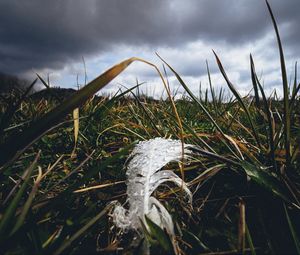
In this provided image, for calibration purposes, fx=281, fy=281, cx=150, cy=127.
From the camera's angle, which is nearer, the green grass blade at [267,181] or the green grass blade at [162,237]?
the green grass blade at [162,237]

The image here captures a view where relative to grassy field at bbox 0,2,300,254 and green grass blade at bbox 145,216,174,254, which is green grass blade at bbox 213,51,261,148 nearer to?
grassy field at bbox 0,2,300,254

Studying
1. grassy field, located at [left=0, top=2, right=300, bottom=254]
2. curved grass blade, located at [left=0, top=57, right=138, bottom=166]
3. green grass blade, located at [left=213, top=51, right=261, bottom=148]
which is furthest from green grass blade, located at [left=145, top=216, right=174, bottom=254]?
green grass blade, located at [left=213, top=51, right=261, bottom=148]

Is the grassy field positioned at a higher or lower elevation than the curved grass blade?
lower

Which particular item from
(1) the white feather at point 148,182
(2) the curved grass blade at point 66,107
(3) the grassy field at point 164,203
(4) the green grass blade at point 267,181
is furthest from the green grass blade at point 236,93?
(2) the curved grass blade at point 66,107

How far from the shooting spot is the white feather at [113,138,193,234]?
840 millimetres

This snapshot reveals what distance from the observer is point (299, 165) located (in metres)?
1.07

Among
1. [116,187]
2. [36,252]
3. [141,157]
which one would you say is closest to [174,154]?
[141,157]

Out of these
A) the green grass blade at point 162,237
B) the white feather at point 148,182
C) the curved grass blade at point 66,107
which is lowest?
the green grass blade at point 162,237

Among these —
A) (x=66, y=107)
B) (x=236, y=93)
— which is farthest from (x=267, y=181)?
(x=66, y=107)

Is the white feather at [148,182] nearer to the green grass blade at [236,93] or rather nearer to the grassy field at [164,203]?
the grassy field at [164,203]

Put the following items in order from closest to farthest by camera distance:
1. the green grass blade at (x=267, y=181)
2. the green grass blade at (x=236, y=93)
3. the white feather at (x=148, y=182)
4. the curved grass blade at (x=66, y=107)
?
the curved grass blade at (x=66, y=107), the white feather at (x=148, y=182), the green grass blade at (x=267, y=181), the green grass blade at (x=236, y=93)

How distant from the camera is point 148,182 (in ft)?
3.12

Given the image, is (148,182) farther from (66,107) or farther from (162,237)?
(66,107)

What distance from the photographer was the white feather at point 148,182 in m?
0.84
